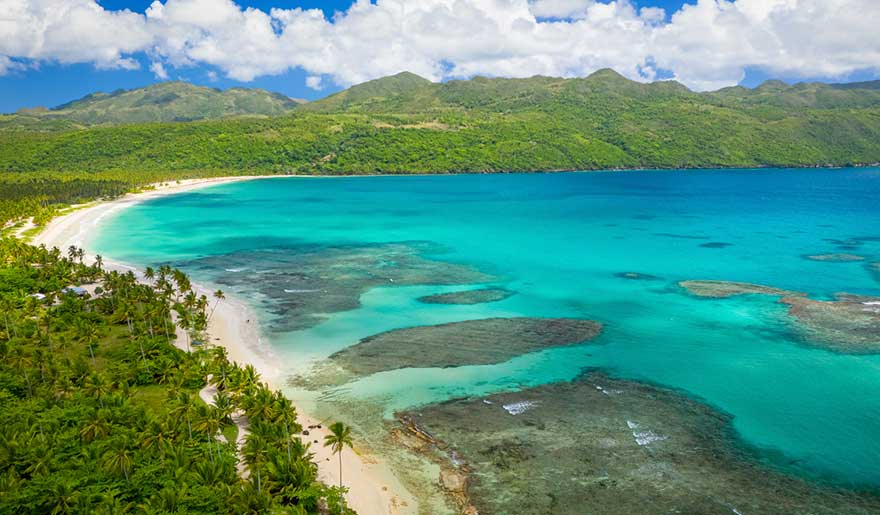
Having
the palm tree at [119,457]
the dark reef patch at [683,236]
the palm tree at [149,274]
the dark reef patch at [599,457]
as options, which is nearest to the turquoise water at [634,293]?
the dark reef patch at [683,236]

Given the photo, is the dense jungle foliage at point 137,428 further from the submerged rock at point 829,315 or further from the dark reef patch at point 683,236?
the dark reef patch at point 683,236

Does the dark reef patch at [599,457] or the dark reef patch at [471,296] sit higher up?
the dark reef patch at [471,296]

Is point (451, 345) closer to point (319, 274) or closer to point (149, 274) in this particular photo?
point (319, 274)

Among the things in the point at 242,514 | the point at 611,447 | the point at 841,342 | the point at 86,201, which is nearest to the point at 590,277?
→ the point at 841,342

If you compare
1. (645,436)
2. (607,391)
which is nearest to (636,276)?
(607,391)

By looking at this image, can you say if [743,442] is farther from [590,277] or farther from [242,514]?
[590,277]

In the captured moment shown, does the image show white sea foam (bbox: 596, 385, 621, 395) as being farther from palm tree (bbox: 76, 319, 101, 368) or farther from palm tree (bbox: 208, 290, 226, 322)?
palm tree (bbox: 76, 319, 101, 368)
